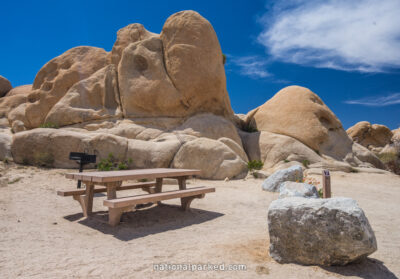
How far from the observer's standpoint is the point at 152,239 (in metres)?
4.04

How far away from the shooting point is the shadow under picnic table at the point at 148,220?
4.41 metres

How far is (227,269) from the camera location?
2945 millimetres

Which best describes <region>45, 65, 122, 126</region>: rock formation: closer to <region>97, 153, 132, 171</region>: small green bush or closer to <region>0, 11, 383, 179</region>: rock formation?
<region>0, 11, 383, 179</region>: rock formation

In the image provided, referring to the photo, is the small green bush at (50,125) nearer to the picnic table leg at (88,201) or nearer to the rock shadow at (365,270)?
the picnic table leg at (88,201)

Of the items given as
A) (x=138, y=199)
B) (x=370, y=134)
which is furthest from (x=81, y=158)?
(x=370, y=134)

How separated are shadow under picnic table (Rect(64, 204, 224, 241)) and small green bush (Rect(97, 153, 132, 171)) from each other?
12.0 feet

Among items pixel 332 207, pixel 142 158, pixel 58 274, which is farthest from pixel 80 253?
pixel 142 158

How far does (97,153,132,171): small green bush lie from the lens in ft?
30.1

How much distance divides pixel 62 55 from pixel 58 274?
684 inches

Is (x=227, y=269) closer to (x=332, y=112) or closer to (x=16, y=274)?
(x=16, y=274)

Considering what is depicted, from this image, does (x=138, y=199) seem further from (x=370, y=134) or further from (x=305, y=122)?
(x=370, y=134)

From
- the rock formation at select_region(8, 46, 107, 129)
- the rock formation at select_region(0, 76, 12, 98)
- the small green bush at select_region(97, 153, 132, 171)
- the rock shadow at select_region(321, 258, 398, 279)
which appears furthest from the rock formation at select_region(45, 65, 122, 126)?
the rock formation at select_region(0, 76, 12, 98)

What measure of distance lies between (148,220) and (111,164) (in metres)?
4.74

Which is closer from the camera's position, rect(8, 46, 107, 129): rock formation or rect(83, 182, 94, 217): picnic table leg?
rect(83, 182, 94, 217): picnic table leg
